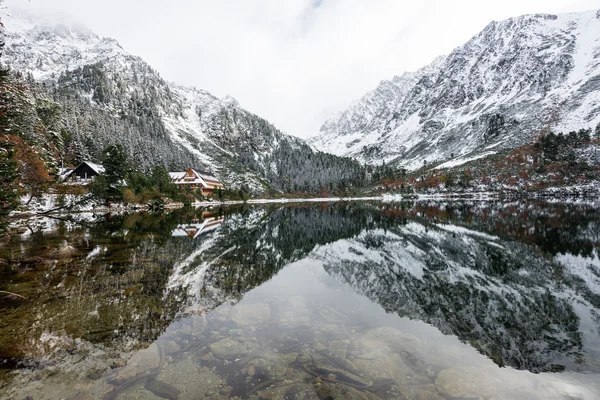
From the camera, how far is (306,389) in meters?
6.20

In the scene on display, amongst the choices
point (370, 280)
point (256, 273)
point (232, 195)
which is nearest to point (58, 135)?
point (232, 195)

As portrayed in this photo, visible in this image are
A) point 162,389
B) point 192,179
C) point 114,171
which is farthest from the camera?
point 192,179

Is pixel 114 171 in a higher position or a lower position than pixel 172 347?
higher

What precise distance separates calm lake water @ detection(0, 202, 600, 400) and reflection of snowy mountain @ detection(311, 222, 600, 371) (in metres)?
0.07

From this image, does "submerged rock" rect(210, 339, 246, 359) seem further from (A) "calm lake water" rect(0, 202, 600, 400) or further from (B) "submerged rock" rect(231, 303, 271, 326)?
(B) "submerged rock" rect(231, 303, 271, 326)

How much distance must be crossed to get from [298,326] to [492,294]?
338 inches

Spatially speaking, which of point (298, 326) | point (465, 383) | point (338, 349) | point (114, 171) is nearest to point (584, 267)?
point (465, 383)

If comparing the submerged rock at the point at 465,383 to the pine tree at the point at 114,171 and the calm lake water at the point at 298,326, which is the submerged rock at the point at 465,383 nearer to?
the calm lake water at the point at 298,326

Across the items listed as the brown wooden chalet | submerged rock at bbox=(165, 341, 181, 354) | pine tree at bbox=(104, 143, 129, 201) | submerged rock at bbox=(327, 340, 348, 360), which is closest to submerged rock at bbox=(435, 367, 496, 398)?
submerged rock at bbox=(327, 340, 348, 360)

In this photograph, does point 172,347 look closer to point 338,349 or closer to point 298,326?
point 298,326

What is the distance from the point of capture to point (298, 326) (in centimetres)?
933

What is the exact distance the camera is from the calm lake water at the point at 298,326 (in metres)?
6.31

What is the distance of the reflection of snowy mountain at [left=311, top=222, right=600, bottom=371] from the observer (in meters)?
8.19

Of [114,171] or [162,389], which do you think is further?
[114,171]
